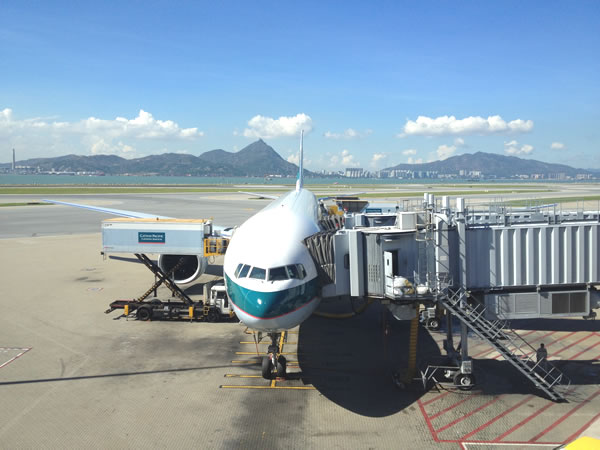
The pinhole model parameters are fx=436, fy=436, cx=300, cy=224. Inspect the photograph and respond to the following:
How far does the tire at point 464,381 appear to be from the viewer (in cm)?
1527

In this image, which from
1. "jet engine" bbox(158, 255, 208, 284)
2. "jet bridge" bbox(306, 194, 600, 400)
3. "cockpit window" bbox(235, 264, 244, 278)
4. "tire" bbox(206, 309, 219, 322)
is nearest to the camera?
"cockpit window" bbox(235, 264, 244, 278)

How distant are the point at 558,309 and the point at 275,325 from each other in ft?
33.4

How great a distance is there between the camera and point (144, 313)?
23.0m

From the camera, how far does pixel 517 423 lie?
13.0 m

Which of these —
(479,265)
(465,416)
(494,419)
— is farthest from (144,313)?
(494,419)

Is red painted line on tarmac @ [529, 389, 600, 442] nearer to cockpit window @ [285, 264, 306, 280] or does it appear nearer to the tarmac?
the tarmac

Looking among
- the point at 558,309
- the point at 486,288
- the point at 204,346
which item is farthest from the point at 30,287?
the point at 558,309

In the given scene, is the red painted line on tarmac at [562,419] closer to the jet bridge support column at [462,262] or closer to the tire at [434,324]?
the jet bridge support column at [462,262]

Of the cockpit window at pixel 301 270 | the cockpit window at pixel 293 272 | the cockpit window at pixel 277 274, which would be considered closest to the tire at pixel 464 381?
the cockpit window at pixel 301 270

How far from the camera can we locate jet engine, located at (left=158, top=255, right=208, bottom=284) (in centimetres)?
2619

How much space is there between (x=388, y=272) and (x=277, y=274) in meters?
3.99

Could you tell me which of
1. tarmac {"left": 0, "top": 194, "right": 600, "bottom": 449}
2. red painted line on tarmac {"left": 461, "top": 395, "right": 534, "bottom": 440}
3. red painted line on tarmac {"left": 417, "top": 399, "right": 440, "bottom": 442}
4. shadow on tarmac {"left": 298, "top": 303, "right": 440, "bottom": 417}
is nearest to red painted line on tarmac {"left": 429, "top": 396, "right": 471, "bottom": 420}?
tarmac {"left": 0, "top": 194, "right": 600, "bottom": 449}

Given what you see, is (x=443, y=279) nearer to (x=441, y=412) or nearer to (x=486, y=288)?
(x=486, y=288)

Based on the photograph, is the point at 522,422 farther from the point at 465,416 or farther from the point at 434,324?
the point at 434,324
